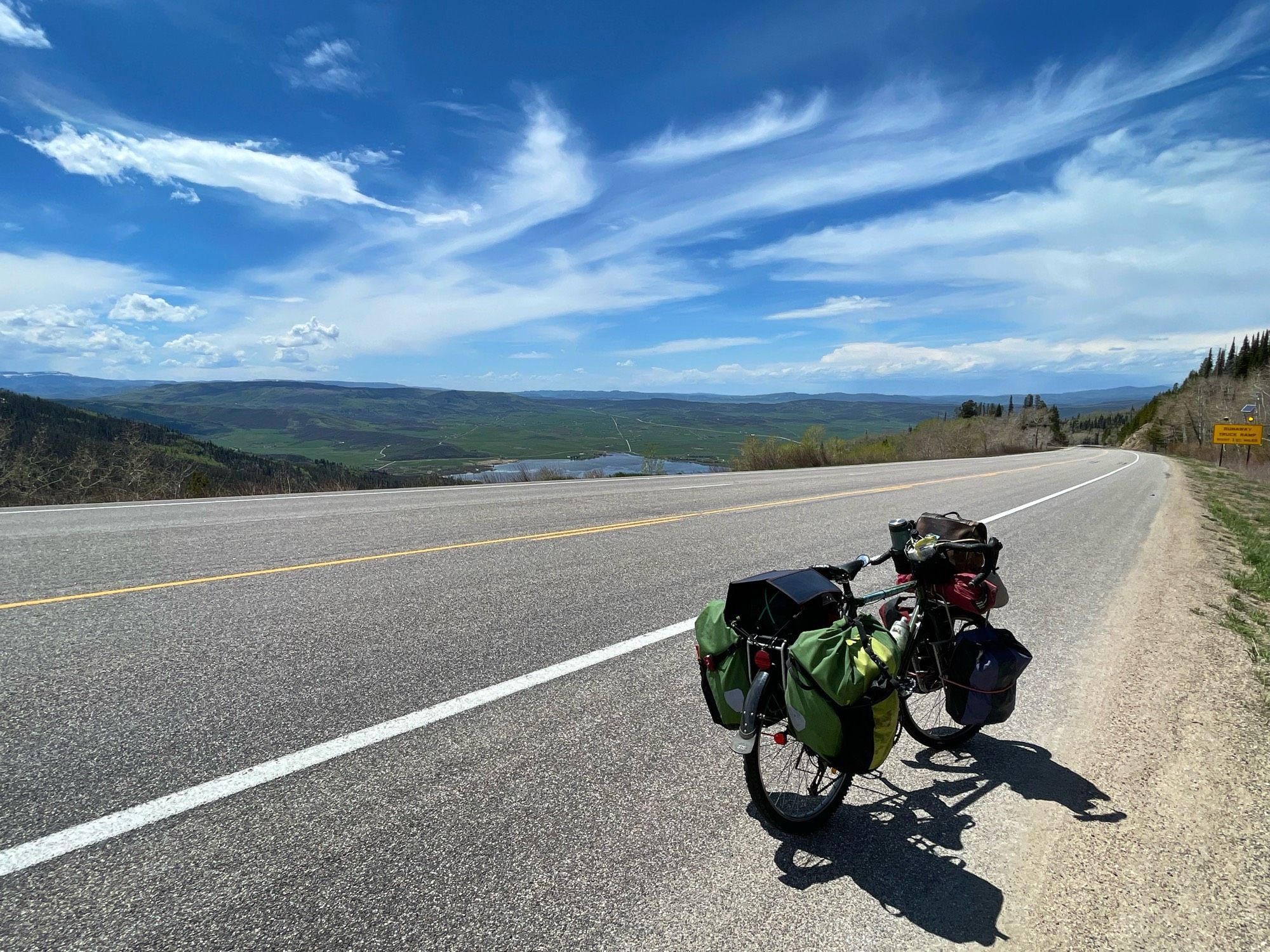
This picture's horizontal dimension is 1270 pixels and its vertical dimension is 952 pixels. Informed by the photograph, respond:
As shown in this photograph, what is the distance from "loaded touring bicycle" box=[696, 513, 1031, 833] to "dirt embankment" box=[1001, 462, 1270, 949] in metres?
0.65

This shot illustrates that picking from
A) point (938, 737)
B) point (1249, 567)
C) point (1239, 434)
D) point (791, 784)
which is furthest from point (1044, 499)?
point (1239, 434)

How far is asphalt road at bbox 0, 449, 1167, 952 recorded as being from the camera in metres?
2.10

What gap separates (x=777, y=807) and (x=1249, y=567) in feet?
31.9

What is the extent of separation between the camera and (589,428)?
140 meters

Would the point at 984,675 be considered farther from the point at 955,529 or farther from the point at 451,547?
the point at 451,547

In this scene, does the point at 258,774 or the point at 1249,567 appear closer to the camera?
the point at 258,774

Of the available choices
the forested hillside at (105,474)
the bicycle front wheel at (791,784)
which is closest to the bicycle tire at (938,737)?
the bicycle front wheel at (791,784)

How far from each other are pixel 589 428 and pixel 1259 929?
456 feet

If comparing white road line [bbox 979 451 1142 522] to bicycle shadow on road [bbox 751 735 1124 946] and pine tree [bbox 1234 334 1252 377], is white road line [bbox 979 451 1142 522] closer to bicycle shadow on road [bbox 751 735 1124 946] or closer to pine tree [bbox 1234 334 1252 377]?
bicycle shadow on road [bbox 751 735 1124 946]

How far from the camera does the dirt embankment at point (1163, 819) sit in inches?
87.2

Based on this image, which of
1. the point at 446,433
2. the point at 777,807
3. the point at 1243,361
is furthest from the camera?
the point at 446,433

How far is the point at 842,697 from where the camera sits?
2.26 m

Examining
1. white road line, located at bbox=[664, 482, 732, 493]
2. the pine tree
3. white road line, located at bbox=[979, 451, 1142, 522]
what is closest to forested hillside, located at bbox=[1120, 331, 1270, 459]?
the pine tree

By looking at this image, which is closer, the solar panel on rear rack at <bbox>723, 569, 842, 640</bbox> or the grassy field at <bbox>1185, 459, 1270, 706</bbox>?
the solar panel on rear rack at <bbox>723, 569, 842, 640</bbox>
